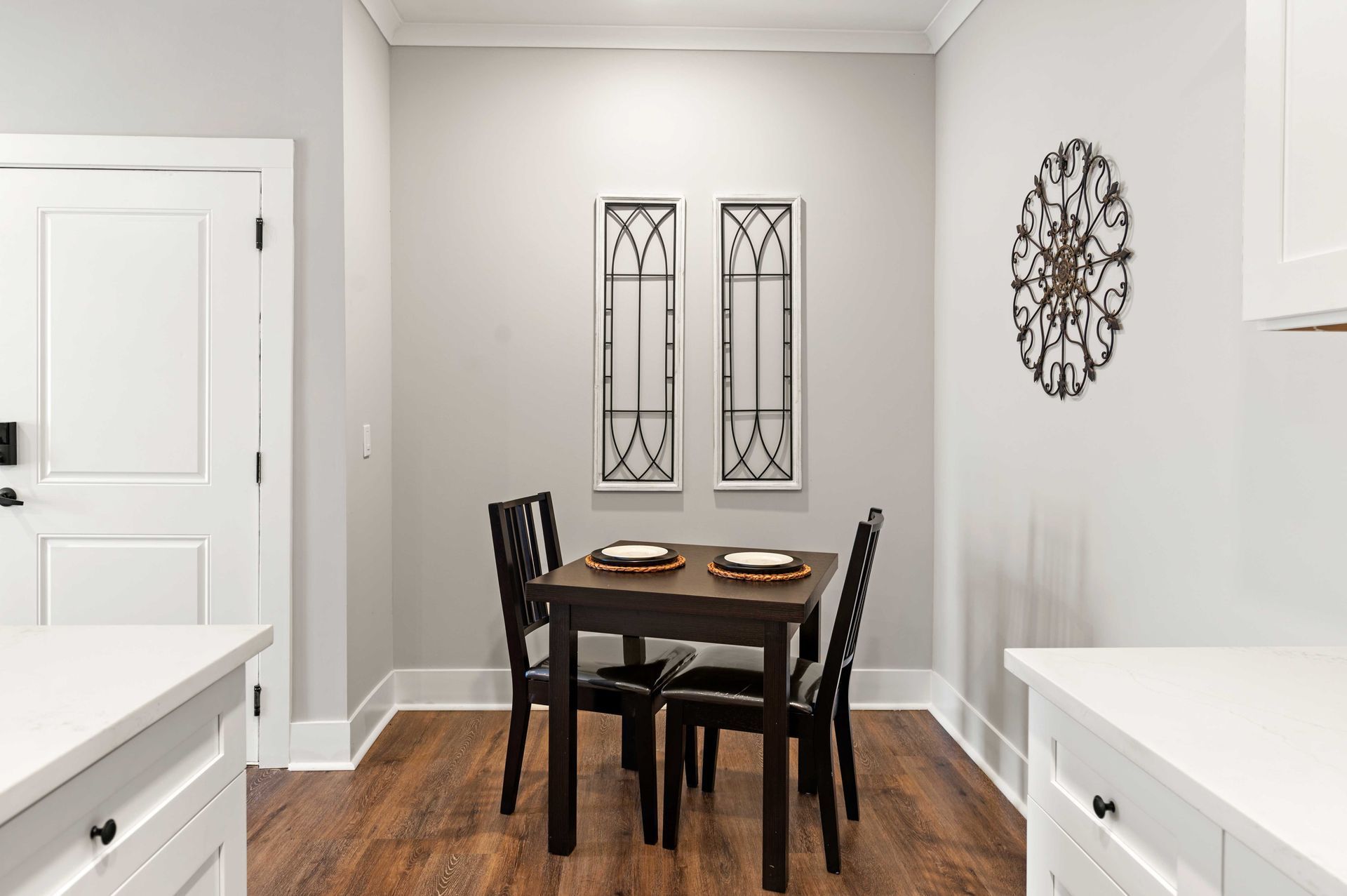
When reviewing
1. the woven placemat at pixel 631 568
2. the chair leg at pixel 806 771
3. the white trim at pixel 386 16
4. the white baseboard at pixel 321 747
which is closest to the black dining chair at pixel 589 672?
the woven placemat at pixel 631 568

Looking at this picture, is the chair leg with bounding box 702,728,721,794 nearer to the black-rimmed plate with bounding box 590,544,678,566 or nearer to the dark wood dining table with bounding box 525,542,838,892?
the dark wood dining table with bounding box 525,542,838,892

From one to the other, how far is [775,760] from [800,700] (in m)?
0.19

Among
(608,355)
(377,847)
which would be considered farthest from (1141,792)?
(608,355)

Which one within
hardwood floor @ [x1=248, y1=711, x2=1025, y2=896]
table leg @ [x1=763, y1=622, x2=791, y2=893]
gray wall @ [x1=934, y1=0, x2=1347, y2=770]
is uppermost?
gray wall @ [x1=934, y1=0, x2=1347, y2=770]

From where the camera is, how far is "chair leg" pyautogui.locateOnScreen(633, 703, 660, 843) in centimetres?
233

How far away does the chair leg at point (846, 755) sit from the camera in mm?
2439

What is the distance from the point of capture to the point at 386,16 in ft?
10.7

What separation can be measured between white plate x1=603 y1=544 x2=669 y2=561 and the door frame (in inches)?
45.1

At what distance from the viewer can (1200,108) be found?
1.80 m

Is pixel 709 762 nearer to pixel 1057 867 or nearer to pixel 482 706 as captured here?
pixel 482 706

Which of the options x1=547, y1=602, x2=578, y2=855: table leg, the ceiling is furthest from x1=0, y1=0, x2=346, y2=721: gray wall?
x1=547, y1=602, x2=578, y2=855: table leg

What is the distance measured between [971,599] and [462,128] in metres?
2.71

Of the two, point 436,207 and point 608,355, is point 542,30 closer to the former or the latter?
point 436,207

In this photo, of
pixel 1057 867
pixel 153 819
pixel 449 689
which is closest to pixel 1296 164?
pixel 1057 867
